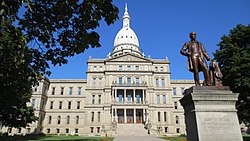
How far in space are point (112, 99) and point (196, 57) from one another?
144 feet

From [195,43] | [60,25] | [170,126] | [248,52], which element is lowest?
[170,126]

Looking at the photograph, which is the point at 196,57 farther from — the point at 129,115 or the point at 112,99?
the point at 129,115

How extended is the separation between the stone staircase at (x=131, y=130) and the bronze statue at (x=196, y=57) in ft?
Result: 116

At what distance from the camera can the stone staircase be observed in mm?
39516

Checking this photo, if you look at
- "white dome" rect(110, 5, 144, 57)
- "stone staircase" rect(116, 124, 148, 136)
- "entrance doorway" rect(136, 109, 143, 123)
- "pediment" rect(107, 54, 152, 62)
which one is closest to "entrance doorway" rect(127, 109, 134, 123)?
"entrance doorway" rect(136, 109, 143, 123)

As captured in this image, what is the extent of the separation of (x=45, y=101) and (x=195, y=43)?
2329 inches

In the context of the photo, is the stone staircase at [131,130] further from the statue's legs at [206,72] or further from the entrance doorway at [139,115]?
the statue's legs at [206,72]

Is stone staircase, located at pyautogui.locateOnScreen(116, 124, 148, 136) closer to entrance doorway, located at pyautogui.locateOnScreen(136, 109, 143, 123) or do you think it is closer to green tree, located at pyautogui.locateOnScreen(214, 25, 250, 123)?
entrance doorway, located at pyautogui.locateOnScreen(136, 109, 143, 123)

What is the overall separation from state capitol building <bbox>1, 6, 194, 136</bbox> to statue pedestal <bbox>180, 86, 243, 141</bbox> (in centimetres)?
3787

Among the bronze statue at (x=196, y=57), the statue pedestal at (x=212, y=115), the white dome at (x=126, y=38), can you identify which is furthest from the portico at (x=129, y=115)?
the statue pedestal at (x=212, y=115)

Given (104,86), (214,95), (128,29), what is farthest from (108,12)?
(128,29)

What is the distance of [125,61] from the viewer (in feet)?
180

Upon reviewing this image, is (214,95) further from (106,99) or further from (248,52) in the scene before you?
(106,99)

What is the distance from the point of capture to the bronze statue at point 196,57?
6688 mm
